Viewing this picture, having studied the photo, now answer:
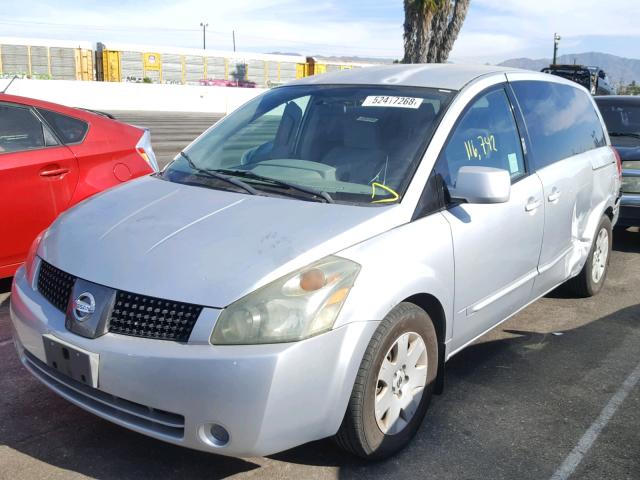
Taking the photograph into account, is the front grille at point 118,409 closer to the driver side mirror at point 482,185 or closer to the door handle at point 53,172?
the driver side mirror at point 482,185

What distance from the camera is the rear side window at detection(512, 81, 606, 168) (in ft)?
14.6

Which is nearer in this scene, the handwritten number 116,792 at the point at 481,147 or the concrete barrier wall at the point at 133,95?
the handwritten number 116,792 at the point at 481,147

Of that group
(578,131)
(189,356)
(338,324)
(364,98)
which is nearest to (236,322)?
(189,356)

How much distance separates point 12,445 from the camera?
3.21 m

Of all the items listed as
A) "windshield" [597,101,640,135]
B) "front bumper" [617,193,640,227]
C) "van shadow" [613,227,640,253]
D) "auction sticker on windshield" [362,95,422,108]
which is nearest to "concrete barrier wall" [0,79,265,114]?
"windshield" [597,101,640,135]

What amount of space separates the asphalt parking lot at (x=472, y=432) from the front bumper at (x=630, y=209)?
264 centimetres

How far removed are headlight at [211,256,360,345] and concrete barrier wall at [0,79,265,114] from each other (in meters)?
26.0

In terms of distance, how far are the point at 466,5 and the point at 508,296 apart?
961 inches

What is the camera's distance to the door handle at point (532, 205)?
404 centimetres

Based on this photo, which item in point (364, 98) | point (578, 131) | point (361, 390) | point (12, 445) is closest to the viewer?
point (361, 390)

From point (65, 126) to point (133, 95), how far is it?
27568mm

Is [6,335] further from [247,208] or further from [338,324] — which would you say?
[338,324]

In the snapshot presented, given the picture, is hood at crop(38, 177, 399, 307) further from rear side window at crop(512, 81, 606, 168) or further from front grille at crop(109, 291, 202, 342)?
rear side window at crop(512, 81, 606, 168)

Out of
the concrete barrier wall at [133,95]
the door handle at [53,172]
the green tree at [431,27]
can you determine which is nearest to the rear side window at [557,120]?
the door handle at [53,172]
